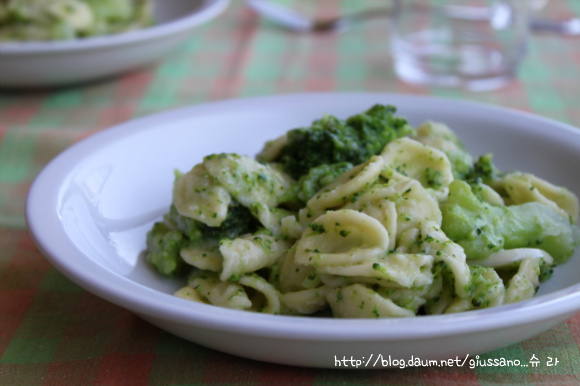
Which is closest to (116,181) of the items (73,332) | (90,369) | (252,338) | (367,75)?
(73,332)

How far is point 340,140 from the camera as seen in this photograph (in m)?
→ 2.16

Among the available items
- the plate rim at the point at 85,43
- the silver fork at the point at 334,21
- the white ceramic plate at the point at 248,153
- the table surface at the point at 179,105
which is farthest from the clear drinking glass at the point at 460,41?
the white ceramic plate at the point at 248,153

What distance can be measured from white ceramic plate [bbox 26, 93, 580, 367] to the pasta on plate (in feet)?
0.41

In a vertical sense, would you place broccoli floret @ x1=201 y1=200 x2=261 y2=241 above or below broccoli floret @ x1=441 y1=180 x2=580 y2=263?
below

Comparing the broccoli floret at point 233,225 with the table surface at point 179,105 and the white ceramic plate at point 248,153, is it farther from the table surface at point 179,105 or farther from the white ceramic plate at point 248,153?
the table surface at point 179,105

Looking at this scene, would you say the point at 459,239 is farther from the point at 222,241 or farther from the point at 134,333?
the point at 134,333

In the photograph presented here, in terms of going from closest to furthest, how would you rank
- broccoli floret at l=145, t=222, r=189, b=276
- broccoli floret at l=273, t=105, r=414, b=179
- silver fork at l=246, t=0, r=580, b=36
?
broccoli floret at l=145, t=222, r=189, b=276
broccoli floret at l=273, t=105, r=414, b=179
silver fork at l=246, t=0, r=580, b=36

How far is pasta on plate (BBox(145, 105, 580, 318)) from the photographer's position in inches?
69.1

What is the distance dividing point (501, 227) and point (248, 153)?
0.99 m

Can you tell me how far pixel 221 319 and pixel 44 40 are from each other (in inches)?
105

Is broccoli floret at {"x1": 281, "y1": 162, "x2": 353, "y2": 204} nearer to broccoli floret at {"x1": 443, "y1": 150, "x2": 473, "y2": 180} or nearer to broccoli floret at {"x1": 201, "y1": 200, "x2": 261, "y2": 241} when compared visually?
broccoli floret at {"x1": 201, "y1": 200, "x2": 261, "y2": 241}

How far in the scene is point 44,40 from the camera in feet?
12.1

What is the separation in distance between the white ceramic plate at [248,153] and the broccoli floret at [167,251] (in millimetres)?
41

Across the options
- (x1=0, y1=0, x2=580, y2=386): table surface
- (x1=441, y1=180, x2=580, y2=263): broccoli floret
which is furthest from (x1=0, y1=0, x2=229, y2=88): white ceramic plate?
(x1=441, y1=180, x2=580, y2=263): broccoli floret
